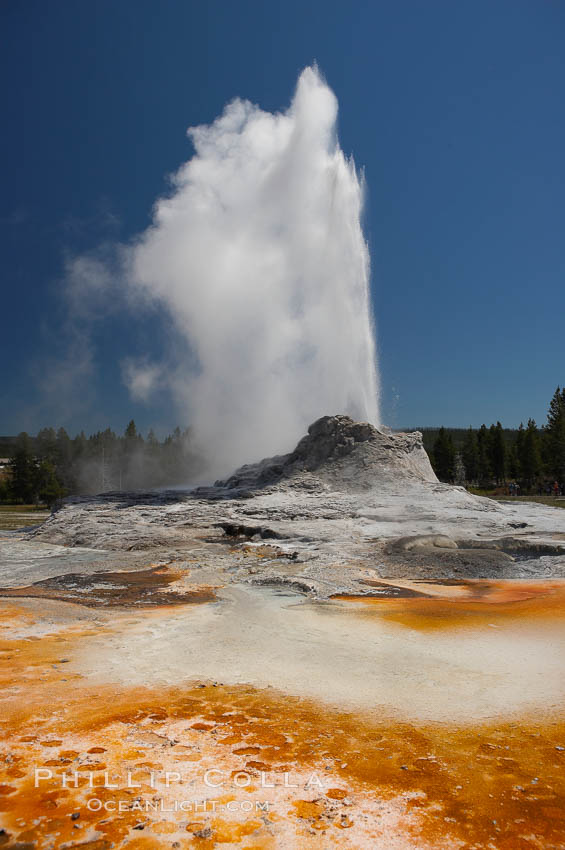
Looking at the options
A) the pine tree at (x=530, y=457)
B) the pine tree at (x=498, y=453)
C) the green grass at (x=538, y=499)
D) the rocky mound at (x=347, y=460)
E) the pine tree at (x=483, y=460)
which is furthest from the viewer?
the pine tree at (x=483, y=460)

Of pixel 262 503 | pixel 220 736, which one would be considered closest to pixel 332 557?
pixel 262 503

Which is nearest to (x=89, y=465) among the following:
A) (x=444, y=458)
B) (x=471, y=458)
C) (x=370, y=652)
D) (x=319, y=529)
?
(x=444, y=458)

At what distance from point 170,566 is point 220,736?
9.51 m

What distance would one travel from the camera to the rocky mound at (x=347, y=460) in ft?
67.7

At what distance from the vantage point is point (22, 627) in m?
7.00

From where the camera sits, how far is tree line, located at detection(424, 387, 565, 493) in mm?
55844

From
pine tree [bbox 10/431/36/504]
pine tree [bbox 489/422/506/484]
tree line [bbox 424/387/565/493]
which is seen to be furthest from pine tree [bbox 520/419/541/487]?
pine tree [bbox 10/431/36/504]

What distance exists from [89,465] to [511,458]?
56.9 meters

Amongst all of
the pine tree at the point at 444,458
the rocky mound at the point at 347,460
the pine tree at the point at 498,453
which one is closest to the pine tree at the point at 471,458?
the pine tree at the point at 498,453

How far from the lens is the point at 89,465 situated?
6756 centimetres

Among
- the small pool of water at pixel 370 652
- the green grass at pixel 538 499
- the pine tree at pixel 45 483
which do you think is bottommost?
the green grass at pixel 538 499

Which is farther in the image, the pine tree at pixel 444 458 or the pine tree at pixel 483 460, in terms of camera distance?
the pine tree at pixel 483 460

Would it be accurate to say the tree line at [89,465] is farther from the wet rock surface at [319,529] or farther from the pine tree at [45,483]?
the wet rock surface at [319,529]

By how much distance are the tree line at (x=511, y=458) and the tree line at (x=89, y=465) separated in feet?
105
